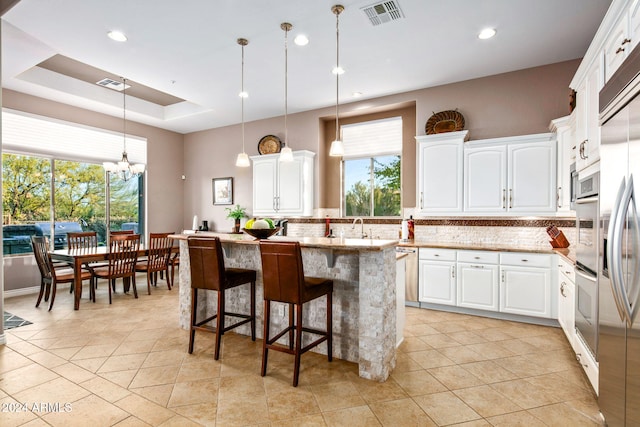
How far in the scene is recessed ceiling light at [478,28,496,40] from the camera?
3324 millimetres

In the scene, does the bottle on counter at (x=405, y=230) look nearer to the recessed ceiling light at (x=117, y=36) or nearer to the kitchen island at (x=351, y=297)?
the kitchen island at (x=351, y=297)

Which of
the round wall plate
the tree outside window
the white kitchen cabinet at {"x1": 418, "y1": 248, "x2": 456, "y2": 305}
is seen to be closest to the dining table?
the round wall plate

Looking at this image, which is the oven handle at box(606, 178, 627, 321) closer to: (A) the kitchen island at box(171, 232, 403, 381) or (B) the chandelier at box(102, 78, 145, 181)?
(A) the kitchen island at box(171, 232, 403, 381)

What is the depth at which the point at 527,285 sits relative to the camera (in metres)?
3.72

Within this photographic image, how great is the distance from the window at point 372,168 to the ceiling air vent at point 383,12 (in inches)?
89.6

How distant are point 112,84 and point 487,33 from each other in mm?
5436

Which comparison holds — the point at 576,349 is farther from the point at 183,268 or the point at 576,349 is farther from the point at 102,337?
the point at 102,337

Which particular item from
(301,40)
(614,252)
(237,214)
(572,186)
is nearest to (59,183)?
(237,214)

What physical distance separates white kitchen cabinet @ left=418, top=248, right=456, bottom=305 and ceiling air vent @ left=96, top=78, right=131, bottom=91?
5.29 metres

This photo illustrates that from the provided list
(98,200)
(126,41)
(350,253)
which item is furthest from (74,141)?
(350,253)

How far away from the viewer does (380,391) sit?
2.35 metres

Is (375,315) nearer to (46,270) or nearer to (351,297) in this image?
(351,297)

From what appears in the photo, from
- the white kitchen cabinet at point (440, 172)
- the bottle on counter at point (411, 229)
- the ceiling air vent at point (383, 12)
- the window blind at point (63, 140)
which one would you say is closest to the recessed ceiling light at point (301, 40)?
the ceiling air vent at point (383, 12)

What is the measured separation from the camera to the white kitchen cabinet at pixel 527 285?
362cm
